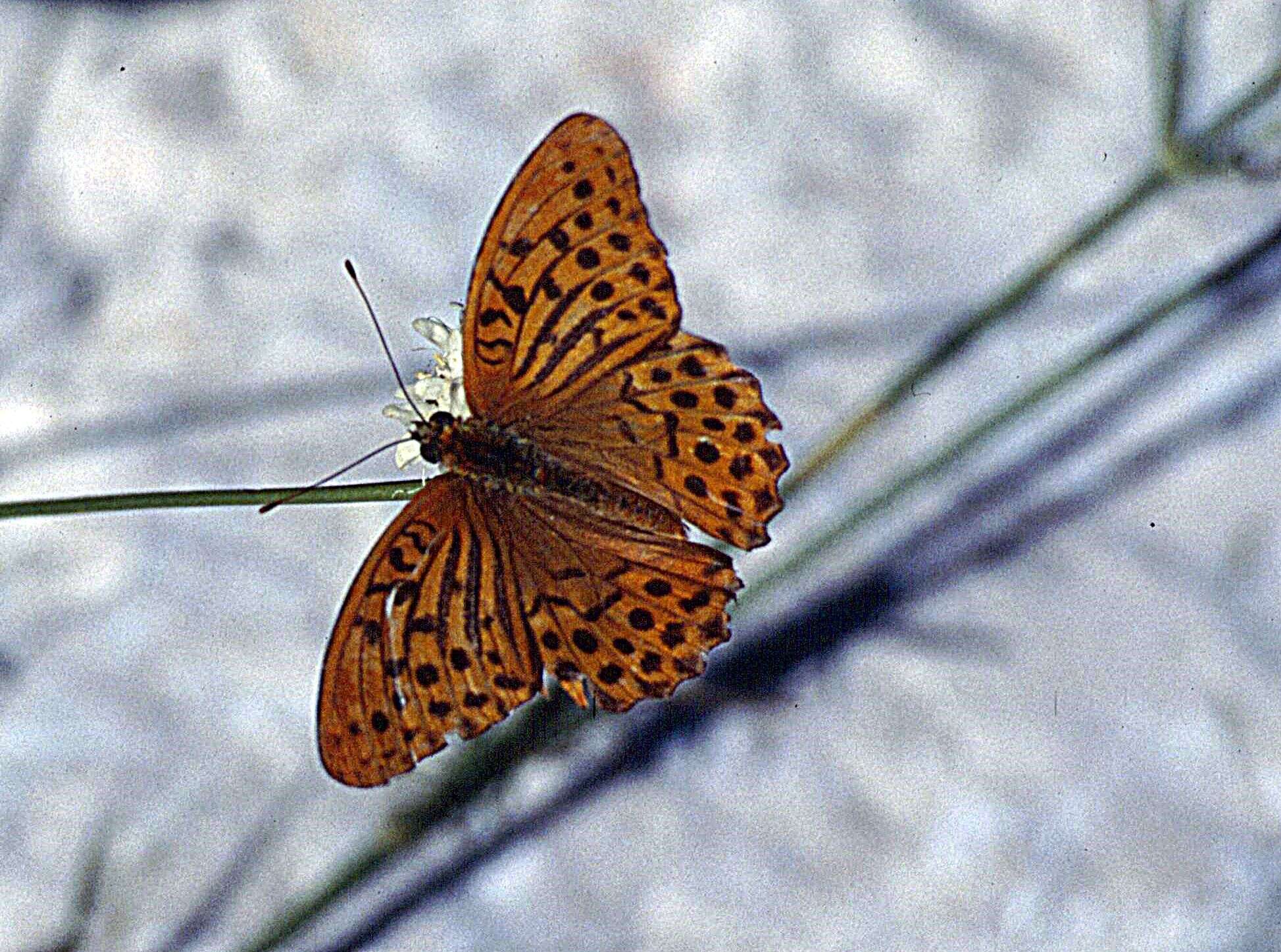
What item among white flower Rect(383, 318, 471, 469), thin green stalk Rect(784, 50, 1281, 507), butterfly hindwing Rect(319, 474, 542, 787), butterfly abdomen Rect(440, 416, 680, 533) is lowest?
butterfly hindwing Rect(319, 474, 542, 787)

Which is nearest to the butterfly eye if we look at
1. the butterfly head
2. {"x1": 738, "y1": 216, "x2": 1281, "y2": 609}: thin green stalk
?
the butterfly head

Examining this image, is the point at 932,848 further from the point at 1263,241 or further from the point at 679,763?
the point at 1263,241

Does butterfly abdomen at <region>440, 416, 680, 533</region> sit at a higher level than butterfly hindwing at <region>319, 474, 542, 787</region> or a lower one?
higher

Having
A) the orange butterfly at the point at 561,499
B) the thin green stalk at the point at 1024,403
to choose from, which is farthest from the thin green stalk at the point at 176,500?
the thin green stalk at the point at 1024,403

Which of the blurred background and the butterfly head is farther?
the blurred background

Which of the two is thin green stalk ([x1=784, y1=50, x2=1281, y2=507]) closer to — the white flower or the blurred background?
the blurred background

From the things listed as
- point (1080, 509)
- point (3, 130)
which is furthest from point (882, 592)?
point (3, 130)
